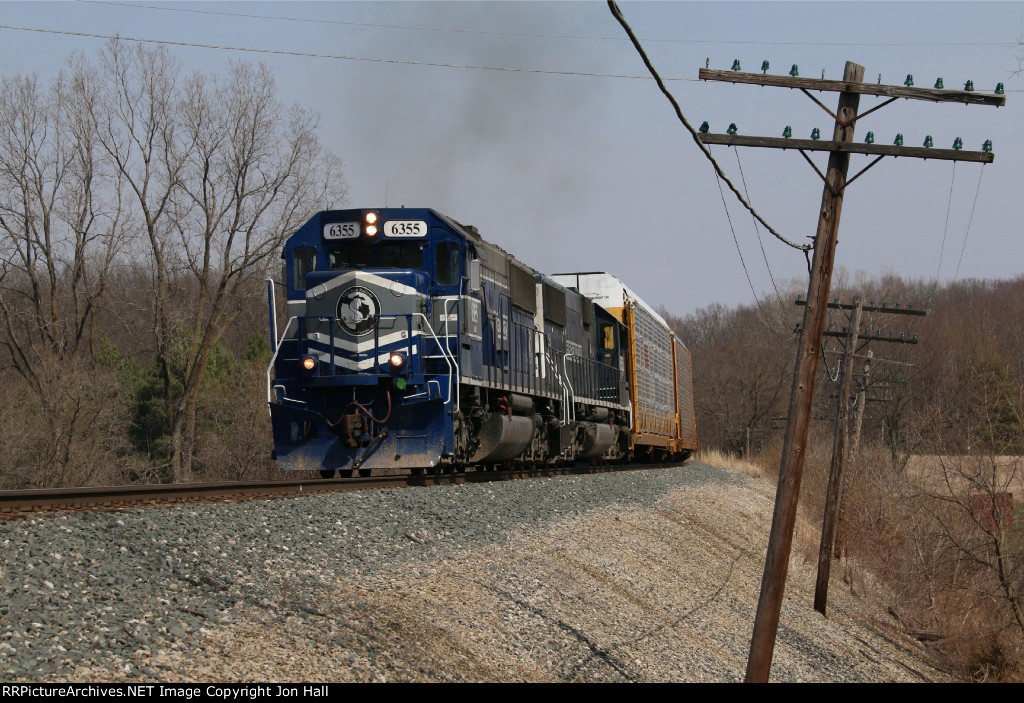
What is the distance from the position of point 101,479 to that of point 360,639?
2543 cm

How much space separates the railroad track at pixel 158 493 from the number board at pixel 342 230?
3.42 metres

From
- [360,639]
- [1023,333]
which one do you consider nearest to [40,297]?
[360,639]

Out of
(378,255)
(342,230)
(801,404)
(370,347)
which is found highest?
(342,230)

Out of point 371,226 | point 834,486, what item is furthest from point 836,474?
point 371,226

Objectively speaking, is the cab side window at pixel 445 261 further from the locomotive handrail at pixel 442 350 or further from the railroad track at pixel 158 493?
the railroad track at pixel 158 493

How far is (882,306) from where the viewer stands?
1018 inches

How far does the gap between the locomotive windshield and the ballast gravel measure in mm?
3375

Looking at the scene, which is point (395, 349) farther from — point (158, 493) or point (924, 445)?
point (924, 445)

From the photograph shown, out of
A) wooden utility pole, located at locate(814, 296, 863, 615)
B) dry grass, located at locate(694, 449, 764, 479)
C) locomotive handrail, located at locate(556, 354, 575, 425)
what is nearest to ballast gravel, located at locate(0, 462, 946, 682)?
wooden utility pole, located at locate(814, 296, 863, 615)

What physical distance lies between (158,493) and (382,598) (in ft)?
10.6

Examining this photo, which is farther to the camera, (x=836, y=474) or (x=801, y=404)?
(x=836, y=474)

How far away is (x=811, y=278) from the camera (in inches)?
360

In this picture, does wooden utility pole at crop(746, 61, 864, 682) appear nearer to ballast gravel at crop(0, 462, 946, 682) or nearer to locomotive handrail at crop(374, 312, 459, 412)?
ballast gravel at crop(0, 462, 946, 682)

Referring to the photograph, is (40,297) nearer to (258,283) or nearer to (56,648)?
(258,283)
